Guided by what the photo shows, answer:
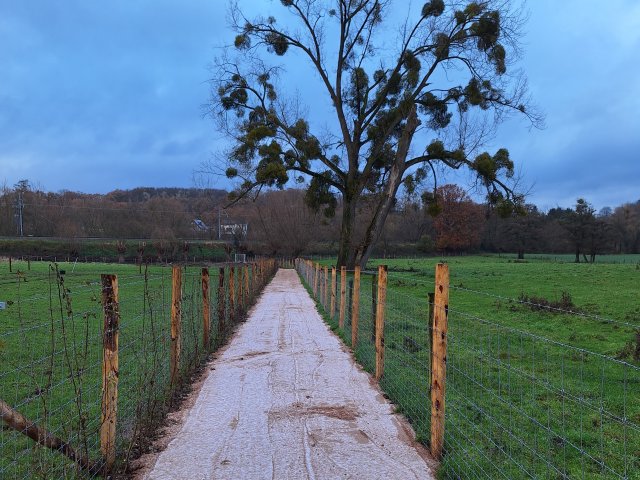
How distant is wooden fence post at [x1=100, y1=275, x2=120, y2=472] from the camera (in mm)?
3436

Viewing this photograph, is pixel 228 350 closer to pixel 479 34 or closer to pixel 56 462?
pixel 56 462

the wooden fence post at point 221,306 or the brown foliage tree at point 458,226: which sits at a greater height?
the brown foliage tree at point 458,226

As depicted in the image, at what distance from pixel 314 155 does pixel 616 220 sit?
239ft

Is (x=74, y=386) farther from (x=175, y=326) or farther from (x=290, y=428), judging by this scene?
(x=175, y=326)

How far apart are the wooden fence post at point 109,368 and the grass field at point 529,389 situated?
2253 millimetres

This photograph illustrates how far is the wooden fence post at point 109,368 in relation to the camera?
11.3 ft

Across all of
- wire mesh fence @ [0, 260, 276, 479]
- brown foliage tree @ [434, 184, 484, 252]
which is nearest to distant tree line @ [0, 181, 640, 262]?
brown foliage tree @ [434, 184, 484, 252]

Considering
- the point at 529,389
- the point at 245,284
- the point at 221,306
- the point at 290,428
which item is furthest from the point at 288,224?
the point at 290,428

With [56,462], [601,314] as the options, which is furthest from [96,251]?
[56,462]

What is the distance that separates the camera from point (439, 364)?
3.86 meters

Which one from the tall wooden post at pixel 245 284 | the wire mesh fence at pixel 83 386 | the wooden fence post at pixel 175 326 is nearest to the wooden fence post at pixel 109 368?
the wire mesh fence at pixel 83 386

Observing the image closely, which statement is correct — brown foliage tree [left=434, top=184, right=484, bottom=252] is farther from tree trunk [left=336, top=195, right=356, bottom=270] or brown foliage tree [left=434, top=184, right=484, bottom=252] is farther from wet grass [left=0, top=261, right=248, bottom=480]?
wet grass [left=0, top=261, right=248, bottom=480]

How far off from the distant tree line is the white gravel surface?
48.0 metres

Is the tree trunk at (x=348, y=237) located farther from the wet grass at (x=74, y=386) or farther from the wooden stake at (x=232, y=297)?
the wet grass at (x=74, y=386)
